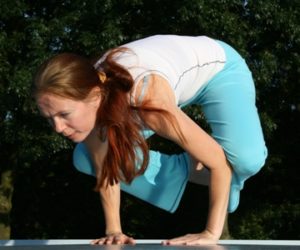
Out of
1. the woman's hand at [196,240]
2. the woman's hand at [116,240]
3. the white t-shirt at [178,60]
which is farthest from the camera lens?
the woman's hand at [116,240]

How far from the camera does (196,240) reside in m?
2.73

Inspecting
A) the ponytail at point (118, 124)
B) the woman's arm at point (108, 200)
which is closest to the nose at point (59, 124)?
the ponytail at point (118, 124)

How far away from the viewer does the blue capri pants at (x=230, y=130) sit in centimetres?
284

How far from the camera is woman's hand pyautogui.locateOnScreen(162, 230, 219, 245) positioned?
8.91 ft

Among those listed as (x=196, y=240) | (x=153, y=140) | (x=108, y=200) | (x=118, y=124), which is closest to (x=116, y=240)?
(x=108, y=200)

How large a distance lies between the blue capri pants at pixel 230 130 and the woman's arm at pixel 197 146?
9 cm

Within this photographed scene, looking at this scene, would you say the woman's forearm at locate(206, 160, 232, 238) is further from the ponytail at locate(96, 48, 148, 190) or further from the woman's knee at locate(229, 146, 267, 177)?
the ponytail at locate(96, 48, 148, 190)

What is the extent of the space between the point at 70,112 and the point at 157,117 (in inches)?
10.7

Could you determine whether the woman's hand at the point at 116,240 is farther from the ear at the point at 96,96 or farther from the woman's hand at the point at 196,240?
the ear at the point at 96,96

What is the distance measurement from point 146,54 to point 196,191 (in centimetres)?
880

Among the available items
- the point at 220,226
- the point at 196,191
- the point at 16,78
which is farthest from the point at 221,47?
the point at 196,191

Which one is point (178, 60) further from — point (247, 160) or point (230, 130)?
point (247, 160)

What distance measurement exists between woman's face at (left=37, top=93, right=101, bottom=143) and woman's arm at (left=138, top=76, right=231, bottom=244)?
174 mm

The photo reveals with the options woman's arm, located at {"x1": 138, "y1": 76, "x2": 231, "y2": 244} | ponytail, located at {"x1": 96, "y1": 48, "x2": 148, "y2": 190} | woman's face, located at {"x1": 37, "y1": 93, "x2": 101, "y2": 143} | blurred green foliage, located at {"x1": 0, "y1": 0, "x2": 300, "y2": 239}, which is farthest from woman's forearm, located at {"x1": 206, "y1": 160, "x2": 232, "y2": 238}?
blurred green foliage, located at {"x1": 0, "y1": 0, "x2": 300, "y2": 239}
